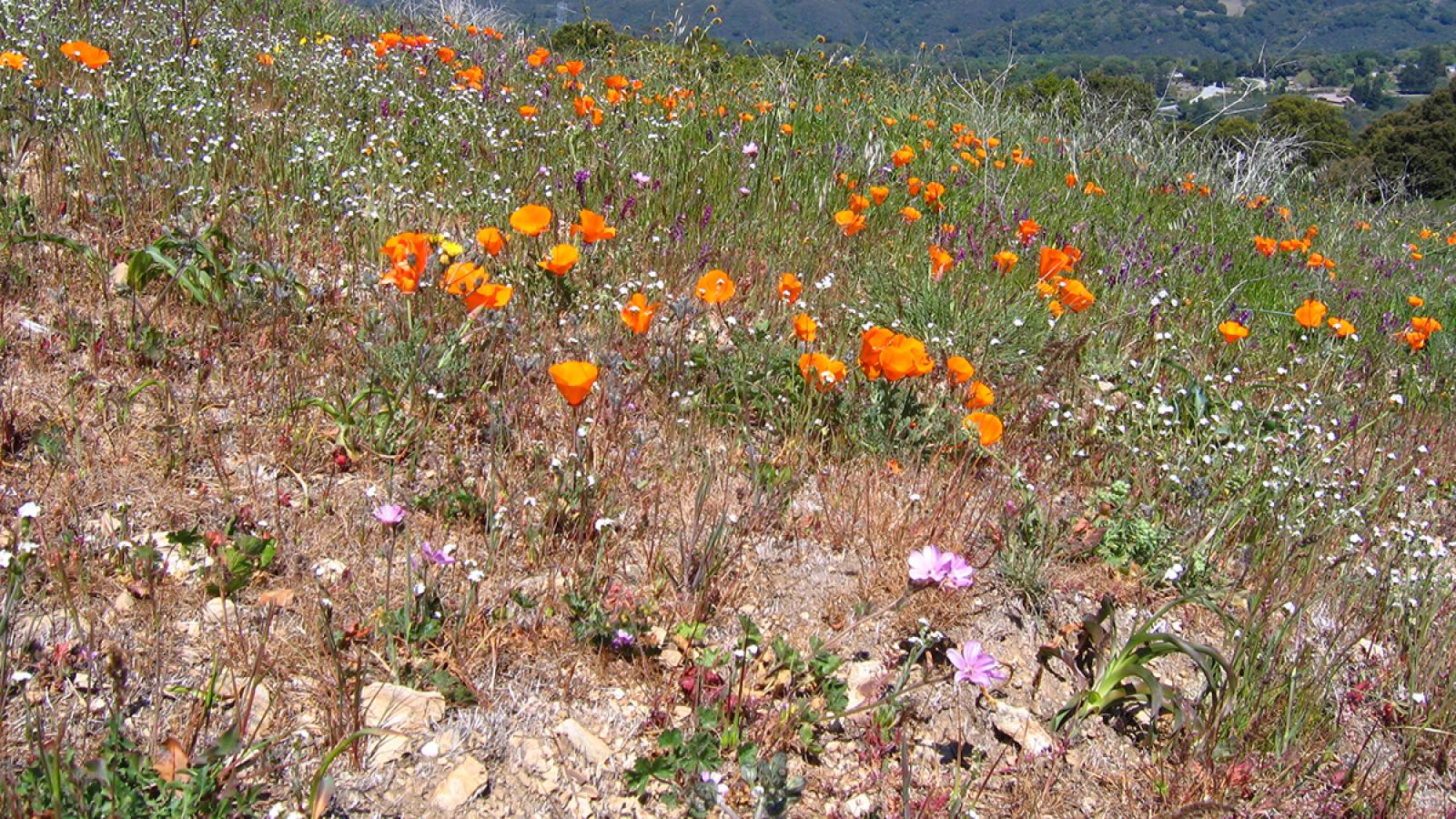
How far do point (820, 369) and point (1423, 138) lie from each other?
37404 mm

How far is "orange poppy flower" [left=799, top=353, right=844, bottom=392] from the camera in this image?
113 inches

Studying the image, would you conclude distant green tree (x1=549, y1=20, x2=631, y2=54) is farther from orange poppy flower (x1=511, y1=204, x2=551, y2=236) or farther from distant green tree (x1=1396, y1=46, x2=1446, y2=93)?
distant green tree (x1=1396, y1=46, x2=1446, y2=93)

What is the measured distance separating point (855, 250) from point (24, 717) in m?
3.53

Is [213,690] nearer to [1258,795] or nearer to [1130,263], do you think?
[1258,795]

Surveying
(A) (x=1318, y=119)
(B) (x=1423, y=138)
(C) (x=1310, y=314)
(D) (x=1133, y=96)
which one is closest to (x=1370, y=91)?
(B) (x=1423, y=138)

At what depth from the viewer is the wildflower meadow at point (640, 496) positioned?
1.93m

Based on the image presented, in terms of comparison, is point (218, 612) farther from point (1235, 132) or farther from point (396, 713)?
point (1235, 132)

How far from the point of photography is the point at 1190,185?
23.7 feet

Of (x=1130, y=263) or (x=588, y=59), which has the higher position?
(x=588, y=59)

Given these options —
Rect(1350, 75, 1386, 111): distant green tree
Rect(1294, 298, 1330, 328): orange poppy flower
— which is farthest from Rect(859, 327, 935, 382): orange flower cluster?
Rect(1350, 75, 1386, 111): distant green tree

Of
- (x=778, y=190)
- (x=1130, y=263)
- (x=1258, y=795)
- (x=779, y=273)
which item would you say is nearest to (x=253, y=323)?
(x=779, y=273)

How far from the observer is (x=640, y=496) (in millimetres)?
2611

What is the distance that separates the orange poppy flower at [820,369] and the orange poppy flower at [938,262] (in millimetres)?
1020

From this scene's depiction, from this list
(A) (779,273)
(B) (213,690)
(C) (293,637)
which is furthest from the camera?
(A) (779,273)
